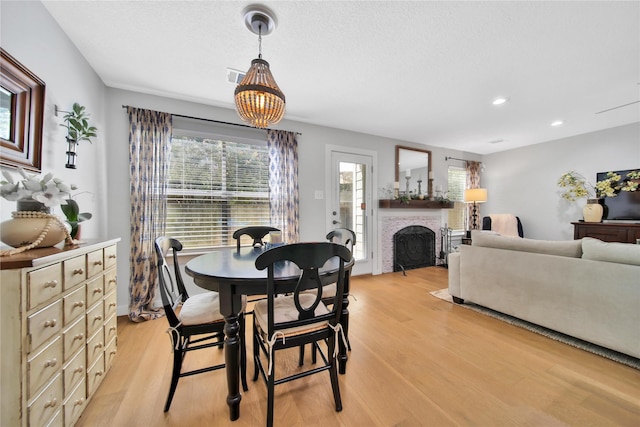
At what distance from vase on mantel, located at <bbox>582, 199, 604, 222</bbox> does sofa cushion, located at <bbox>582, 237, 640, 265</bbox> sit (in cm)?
253

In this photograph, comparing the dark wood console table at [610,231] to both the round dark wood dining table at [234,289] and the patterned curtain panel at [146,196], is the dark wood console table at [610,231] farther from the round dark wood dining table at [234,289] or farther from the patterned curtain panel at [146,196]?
the patterned curtain panel at [146,196]

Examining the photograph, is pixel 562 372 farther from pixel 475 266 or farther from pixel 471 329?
pixel 475 266

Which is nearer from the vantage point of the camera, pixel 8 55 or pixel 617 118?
pixel 8 55

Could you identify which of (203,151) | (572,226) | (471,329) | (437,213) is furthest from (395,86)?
(572,226)

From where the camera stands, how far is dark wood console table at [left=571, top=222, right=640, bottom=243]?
3320mm

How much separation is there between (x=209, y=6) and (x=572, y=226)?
6013mm

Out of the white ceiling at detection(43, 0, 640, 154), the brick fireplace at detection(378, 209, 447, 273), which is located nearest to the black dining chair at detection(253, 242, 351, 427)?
the white ceiling at detection(43, 0, 640, 154)

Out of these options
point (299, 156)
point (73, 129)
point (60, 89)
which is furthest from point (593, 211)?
point (60, 89)

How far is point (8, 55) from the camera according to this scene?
1.25 m

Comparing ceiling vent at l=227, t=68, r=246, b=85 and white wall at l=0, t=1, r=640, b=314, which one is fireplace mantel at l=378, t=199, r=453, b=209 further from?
ceiling vent at l=227, t=68, r=246, b=85

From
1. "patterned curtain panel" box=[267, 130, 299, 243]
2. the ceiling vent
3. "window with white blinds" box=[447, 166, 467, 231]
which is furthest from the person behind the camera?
"window with white blinds" box=[447, 166, 467, 231]

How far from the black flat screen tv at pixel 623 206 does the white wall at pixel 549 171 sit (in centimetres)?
31

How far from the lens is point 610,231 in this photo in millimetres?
3521

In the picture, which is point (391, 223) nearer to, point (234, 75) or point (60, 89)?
point (234, 75)
